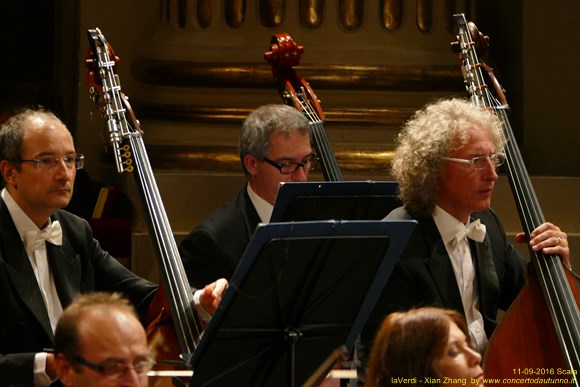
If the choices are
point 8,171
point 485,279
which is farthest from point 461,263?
point 8,171

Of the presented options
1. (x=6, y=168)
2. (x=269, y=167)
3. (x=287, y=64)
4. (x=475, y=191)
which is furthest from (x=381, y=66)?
(x=6, y=168)

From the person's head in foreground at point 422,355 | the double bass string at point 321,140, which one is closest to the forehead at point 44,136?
the double bass string at point 321,140

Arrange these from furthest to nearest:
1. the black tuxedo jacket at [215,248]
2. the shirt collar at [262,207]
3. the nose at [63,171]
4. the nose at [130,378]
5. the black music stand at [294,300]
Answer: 1. the shirt collar at [262,207]
2. the black tuxedo jacket at [215,248]
3. the nose at [63,171]
4. the black music stand at [294,300]
5. the nose at [130,378]

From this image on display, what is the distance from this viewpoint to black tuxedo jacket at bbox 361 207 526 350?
350cm

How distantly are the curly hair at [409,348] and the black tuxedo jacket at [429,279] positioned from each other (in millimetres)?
762

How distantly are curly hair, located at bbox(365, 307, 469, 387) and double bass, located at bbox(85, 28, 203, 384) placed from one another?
61 centimetres

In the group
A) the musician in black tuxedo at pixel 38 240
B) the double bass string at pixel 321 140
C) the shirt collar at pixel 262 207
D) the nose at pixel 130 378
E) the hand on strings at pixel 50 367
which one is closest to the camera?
the nose at pixel 130 378

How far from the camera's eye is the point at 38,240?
139 inches

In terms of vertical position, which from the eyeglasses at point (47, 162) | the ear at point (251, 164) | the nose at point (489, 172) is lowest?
the ear at point (251, 164)

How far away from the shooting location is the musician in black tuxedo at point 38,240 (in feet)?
11.2

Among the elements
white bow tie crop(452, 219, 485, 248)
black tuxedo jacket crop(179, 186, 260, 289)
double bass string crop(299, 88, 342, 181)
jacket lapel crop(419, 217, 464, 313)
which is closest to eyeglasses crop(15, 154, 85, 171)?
black tuxedo jacket crop(179, 186, 260, 289)

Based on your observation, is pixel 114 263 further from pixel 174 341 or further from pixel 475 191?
pixel 475 191

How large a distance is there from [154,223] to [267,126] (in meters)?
0.66

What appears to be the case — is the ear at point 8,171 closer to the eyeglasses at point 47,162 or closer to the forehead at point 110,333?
the eyeglasses at point 47,162
